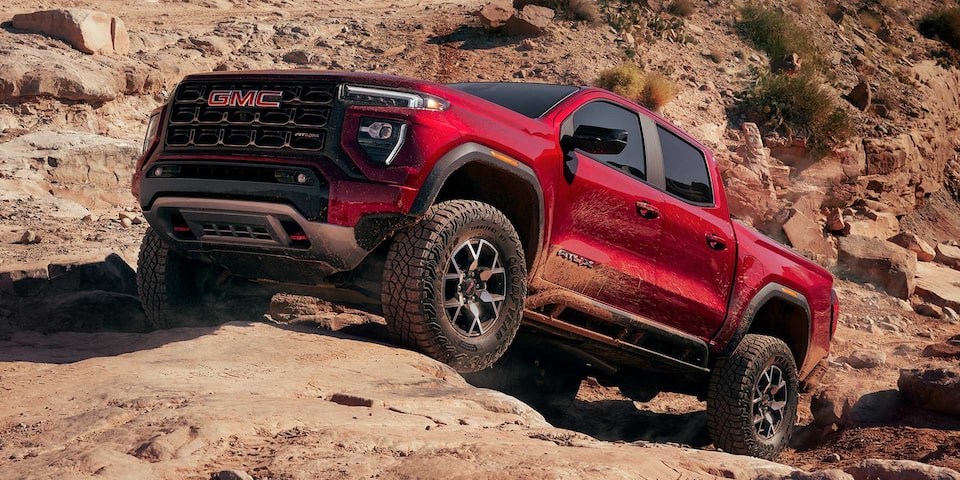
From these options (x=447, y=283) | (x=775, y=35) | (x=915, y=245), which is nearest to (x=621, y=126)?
(x=447, y=283)

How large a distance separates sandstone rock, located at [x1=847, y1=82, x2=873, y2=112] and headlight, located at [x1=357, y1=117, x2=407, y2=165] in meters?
22.3

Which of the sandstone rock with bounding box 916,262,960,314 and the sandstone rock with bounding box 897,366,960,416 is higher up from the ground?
the sandstone rock with bounding box 897,366,960,416

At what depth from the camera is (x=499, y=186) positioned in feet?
17.7

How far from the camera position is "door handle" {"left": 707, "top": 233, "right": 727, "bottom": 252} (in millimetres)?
6395

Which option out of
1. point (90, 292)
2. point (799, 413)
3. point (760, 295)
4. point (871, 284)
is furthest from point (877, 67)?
point (90, 292)

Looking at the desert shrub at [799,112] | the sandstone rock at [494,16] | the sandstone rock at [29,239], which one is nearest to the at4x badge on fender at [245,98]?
the sandstone rock at [29,239]

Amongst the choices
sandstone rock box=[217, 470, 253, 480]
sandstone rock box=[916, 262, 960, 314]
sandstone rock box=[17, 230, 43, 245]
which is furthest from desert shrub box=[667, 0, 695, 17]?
sandstone rock box=[217, 470, 253, 480]

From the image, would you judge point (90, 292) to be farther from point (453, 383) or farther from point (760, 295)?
point (760, 295)

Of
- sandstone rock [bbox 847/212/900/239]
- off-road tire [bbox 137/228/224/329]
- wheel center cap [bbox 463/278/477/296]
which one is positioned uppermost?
wheel center cap [bbox 463/278/477/296]

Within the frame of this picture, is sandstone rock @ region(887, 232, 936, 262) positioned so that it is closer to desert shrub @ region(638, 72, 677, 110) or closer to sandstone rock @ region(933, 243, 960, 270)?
sandstone rock @ region(933, 243, 960, 270)

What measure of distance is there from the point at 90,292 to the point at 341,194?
281cm

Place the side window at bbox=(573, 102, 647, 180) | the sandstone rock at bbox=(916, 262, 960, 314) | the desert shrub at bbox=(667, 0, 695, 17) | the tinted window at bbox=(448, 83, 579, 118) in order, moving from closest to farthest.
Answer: the tinted window at bbox=(448, 83, 579, 118) → the side window at bbox=(573, 102, 647, 180) → the sandstone rock at bbox=(916, 262, 960, 314) → the desert shrub at bbox=(667, 0, 695, 17)

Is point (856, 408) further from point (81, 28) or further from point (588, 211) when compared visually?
point (81, 28)

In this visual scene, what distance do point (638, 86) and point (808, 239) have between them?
4.49 m
